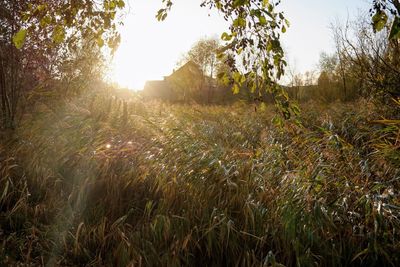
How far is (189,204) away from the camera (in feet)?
11.7

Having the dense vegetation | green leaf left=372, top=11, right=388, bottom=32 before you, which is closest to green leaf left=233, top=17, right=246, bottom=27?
the dense vegetation

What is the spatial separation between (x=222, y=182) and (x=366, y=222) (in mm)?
1614

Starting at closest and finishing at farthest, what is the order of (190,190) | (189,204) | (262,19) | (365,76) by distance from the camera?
(262,19)
(189,204)
(190,190)
(365,76)

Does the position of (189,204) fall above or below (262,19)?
below

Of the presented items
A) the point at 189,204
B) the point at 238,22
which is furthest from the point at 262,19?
the point at 189,204

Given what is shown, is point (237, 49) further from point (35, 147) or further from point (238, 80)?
point (35, 147)

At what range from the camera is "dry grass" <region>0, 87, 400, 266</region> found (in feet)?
9.59

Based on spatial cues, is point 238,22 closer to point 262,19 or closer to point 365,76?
point 262,19

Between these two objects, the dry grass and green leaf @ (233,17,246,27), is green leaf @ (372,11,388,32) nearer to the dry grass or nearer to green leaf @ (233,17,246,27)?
green leaf @ (233,17,246,27)

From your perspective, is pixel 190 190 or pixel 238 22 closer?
pixel 238 22

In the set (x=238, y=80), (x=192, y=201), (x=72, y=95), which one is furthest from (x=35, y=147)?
(x=72, y=95)

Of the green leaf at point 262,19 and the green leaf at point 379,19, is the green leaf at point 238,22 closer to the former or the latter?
the green leaf at point 262,19

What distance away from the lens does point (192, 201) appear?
3.64 meters

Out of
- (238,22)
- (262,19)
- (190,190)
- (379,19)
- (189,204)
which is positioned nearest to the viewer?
(379,19)
